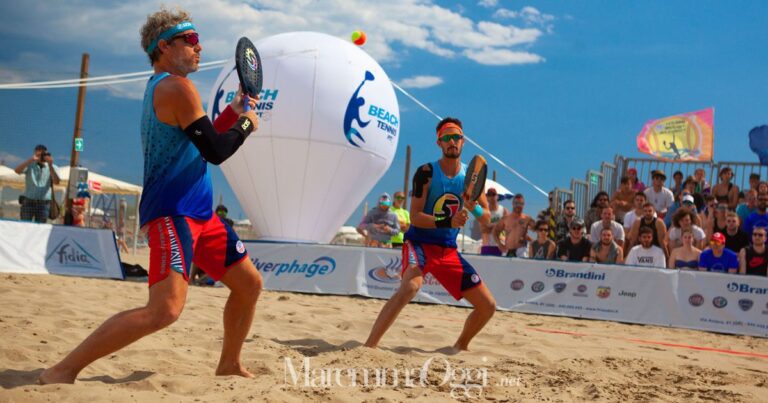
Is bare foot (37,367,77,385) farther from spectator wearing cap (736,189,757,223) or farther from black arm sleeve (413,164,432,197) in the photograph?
spectator wearing cap (736,189,757,223)

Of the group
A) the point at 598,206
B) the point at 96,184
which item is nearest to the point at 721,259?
the point at 598,206

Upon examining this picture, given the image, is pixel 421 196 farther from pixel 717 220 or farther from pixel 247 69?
pixel 717 220

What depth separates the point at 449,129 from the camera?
5688 mm

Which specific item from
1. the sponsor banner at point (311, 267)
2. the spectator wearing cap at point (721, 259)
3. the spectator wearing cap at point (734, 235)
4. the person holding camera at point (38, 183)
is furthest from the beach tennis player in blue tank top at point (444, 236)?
the person holding camera at point (38, 183)

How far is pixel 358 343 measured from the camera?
224 inches

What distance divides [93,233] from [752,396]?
10256mm

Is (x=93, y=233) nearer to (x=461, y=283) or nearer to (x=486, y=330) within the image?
(x=486, y=330)

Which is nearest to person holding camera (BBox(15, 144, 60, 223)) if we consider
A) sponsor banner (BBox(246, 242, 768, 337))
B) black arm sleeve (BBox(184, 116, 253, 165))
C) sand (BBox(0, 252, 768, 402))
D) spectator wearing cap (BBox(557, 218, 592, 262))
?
sponsor banner (BBox(246, 242, 768, 337))

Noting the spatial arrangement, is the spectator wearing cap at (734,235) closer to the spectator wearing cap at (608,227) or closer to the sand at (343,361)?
the spectator wearing cap at (608,227)

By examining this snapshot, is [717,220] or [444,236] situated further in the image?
[717,220]

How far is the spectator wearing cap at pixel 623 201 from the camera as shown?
12.4 m

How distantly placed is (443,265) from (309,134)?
8.79m

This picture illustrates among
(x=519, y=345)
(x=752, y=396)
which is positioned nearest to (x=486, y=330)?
(x=519, y=345)

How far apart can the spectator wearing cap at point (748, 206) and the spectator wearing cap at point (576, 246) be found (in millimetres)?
2707
